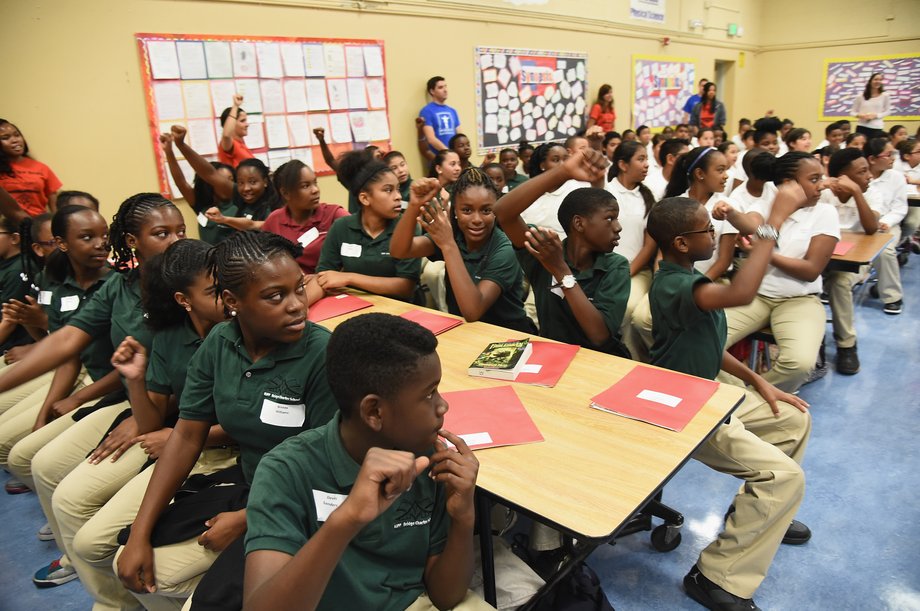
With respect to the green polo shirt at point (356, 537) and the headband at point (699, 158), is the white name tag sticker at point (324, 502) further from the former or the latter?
the headband at point (699, 158)

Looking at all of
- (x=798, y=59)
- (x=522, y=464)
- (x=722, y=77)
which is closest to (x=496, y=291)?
(x=522, y=464)

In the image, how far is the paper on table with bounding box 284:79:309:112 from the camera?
4895mm

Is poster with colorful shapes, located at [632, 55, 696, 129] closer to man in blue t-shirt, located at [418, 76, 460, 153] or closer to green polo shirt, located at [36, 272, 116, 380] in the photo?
man in blue t-shirt, located at [418, 76, 460, 153]

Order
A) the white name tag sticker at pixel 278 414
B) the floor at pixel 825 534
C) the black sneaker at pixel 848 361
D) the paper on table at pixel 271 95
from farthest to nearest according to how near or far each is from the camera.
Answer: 1. the paper on table at pixel 271 95
2. the black sneaker at pixel 848 361
3. the floor at pixel 825 534
4. the white name tag sticker at pixel 278 414

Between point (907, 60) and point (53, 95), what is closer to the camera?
point (53, 95)

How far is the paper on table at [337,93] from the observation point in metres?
5.16

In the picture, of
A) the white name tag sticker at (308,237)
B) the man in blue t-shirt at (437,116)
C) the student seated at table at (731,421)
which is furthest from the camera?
the man in blue t-shirt at (437,116)

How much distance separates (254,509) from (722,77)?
40.0 ft

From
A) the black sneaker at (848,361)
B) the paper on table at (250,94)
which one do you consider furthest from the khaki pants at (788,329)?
the paper on table at (250,94)

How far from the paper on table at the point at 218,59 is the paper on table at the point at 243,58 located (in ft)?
0.13

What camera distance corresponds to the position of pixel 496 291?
2.27m

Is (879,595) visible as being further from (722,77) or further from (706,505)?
(722,77)

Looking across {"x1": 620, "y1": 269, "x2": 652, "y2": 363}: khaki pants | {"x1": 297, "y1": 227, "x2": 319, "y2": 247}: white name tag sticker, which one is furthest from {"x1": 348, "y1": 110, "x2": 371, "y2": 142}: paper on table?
{"x1": 620, "y1": 269, "x2": 652, "y2": 363}: khaki pants

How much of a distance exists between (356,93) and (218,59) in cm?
126
